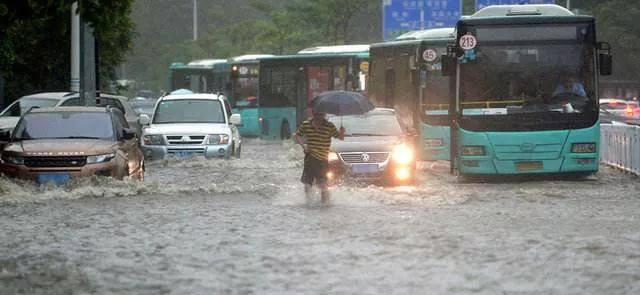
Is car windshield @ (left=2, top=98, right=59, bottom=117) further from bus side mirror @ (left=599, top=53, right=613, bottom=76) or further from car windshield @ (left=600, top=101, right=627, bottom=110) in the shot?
car windshield @ (left=600, top=101, right=627, bottom=110)

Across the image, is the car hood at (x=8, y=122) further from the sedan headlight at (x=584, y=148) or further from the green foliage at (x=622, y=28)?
the green foliage at (x=622, y=28)

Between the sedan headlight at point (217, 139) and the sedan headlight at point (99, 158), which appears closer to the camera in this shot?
the sedan headlight at point (99, 158)

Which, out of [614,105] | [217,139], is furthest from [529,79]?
[614,105]

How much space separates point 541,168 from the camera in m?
23.2

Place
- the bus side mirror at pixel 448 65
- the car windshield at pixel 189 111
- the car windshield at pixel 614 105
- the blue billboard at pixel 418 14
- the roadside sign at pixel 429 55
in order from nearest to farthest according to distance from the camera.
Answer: the bus side mirror at pixel 448 65 → the roadside sign at pixel 429 55 → the car windshield at pixel 189 111 → the blue billboard at pixel 418 14 → the car windshield at pixel 614 105

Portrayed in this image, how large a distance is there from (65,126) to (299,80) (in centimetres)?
2171

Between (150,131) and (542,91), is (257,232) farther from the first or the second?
(150,131)

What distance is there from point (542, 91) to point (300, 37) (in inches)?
1887

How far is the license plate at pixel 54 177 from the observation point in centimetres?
1984

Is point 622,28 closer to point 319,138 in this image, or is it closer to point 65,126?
point 65,126

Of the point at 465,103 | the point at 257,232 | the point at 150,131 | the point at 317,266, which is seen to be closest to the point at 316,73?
the point at 150,131

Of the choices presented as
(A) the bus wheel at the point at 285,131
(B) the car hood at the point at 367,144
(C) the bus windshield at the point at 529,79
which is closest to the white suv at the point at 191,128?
(B) the car hood at the point at 367,144

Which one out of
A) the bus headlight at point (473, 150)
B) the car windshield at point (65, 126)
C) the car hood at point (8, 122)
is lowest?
the bus headlight at point (473, 150)

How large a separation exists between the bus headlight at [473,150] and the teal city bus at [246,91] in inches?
1017
